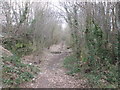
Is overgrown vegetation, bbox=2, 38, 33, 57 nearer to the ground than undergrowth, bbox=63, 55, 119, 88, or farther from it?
farther from it

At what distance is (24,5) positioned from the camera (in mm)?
11180

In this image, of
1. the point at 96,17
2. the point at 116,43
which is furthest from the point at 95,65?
the point at 96,17

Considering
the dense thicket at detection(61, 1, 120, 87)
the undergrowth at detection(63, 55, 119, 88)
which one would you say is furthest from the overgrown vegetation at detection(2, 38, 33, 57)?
the dense thicket at detection(61, 1, 120, 87)

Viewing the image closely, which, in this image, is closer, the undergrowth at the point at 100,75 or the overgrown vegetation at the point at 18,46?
the undergrowth at the point at 100,75

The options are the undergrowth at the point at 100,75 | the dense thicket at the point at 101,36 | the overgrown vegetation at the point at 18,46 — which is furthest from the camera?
the overgrown vegetation at the point at 18,46

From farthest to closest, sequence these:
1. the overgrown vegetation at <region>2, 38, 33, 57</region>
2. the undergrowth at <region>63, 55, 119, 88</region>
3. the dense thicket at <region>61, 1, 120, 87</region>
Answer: the overgrown vegetation at <region>2, 38, 33, 57</region>, the dense thicket at <region>61, 1, 120, 87</region>, the undergrowth at <region>63, 55, 119, 88</region>

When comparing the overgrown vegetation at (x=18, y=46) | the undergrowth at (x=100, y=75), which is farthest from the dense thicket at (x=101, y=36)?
the overgrown vegetation at (x=18, y=46)

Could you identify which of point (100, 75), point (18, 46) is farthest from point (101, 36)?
point (18, 46)

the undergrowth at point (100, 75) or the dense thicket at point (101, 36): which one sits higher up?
the dense thicket at point (101, 36)

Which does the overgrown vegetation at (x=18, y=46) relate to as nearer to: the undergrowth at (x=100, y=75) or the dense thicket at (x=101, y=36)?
the undergrowth at (x=100, y=75)

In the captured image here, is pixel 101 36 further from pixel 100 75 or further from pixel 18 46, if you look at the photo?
pixel 18 46

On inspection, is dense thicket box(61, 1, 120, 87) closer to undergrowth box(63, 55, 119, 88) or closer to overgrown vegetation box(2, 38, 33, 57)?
undergrowth box(63, 55, 119, 88)

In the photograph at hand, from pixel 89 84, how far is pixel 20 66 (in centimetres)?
357

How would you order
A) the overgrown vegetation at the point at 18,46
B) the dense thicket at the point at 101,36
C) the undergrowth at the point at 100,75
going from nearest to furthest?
the undergrowth at the point at 100,75
the dense thicket at the point at 101,36
the overgrown vegetation at the point at 18,46
